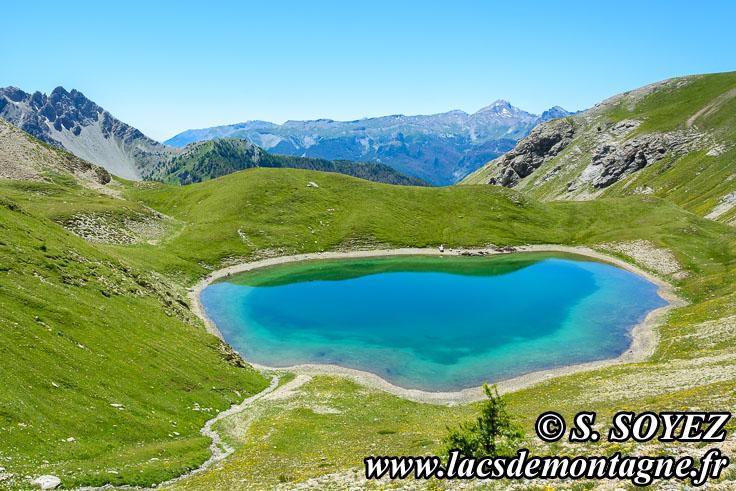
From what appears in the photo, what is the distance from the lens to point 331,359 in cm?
5653

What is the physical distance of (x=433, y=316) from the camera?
71875 millimetres

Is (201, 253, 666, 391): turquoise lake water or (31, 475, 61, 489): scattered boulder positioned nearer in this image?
(31, 475, 61, 489): scattered boulder

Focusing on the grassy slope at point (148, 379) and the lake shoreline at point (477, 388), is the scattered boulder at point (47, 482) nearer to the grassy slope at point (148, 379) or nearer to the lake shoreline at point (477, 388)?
the grassy slope at point (148, 379)

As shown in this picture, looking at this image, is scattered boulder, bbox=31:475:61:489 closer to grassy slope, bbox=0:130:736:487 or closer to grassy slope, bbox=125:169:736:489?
grassy slope, bbox=0:130:736:487

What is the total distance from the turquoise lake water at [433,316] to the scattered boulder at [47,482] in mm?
35977

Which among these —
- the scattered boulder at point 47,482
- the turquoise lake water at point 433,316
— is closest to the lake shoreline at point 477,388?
the turquoise lake water at point 433,316

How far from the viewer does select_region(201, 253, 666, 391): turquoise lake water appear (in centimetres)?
5556

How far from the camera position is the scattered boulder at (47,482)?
740 inches

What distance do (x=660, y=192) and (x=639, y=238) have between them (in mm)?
103148

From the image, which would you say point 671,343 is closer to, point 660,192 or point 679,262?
point 679,262

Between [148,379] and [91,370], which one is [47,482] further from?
[148,379]

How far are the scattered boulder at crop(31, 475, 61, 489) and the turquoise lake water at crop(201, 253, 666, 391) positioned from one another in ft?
118

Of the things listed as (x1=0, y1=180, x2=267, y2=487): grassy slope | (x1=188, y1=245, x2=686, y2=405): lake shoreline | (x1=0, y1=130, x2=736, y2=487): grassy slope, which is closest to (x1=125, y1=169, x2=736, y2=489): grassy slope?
(x1=0, y1=130, x2=736, y2=487): grassy slope

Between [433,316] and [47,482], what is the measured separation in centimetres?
5984
